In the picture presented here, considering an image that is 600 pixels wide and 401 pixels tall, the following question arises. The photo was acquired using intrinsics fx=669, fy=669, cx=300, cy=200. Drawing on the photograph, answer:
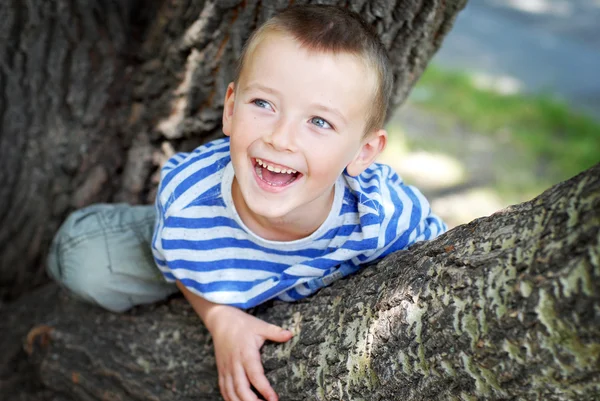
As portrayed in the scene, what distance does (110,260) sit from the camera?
192 cm

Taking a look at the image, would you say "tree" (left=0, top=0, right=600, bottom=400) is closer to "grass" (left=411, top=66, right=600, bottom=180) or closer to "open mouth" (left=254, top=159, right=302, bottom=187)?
"open mouth" (left=254, top=159, right=302, bottom=187)

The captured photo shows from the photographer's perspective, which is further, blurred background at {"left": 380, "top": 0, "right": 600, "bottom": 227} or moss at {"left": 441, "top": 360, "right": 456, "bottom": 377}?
blurred background at {"left": 380, "top": 0, "right": 600, "bottom": 227}

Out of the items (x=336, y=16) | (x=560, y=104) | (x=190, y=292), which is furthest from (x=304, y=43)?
(x=560, y=104)

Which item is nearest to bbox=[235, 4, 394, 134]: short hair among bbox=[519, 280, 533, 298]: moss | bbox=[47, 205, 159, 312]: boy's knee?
bbox=[519, 280, 533, 298]: moss

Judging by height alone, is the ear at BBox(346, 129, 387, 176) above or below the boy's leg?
above

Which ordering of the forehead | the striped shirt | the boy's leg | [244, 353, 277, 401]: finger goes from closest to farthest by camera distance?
1. the forehead
2. [244, 353, 277, 401]: finger
3. the striped shirt
4. the boy's leg

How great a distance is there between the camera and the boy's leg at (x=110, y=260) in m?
1.89

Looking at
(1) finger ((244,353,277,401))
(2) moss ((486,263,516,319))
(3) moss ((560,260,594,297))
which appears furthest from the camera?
(1) finger ((244,353,277,401))

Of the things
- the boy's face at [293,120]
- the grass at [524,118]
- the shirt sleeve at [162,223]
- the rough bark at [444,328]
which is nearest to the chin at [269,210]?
the boy's face at [293,120]

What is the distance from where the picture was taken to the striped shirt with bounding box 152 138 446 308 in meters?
1.60

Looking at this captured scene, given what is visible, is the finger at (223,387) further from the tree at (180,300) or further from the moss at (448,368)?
the moss at (448,368)

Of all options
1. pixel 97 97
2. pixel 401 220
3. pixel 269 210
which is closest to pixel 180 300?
pixel 269 210

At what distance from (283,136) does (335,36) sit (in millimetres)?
238

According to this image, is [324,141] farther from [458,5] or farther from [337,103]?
[458,5]
